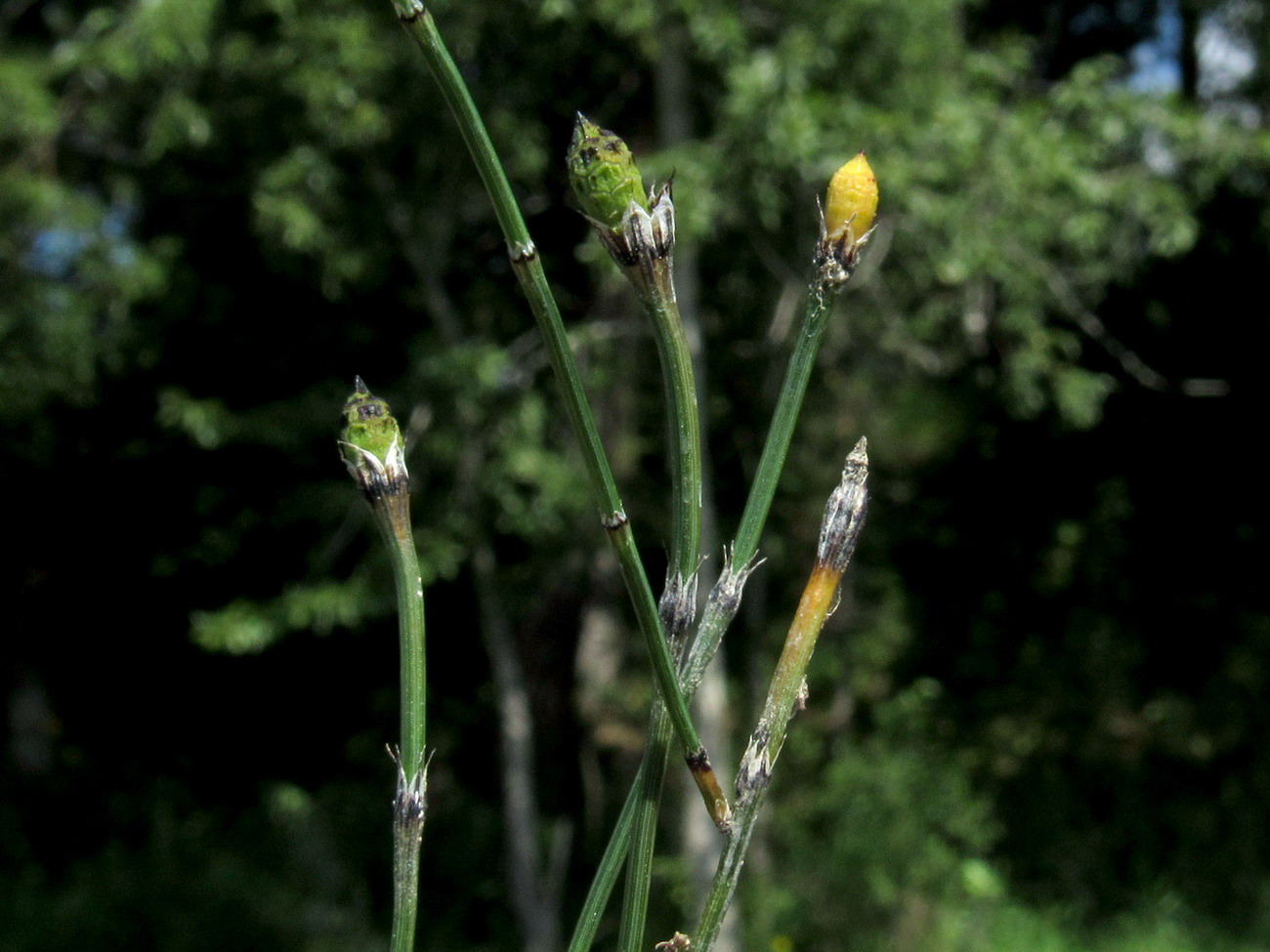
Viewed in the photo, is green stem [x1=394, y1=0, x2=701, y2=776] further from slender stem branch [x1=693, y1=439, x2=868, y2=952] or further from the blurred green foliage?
the blurred green foliage

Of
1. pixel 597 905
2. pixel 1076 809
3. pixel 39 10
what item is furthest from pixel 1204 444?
pixel 597 905

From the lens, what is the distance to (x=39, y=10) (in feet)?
26.9

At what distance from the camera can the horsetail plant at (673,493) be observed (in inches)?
31.7

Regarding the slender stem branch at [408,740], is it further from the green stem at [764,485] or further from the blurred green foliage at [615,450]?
the blurred green foliage at [615,450]

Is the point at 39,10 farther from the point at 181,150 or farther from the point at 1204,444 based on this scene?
the point at 1204,444

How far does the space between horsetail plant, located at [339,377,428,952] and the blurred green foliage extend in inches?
166

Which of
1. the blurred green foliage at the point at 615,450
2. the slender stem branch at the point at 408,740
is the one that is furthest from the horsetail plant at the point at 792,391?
the blurred green foliage at the point at 615,450

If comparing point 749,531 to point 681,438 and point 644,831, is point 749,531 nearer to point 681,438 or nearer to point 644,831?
point 681,438

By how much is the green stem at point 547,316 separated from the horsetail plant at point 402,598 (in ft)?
0.37

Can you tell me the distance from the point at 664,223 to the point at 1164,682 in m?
7.61

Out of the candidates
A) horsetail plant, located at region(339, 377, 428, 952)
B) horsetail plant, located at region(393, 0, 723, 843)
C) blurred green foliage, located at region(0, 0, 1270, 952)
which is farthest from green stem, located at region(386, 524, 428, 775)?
blurred green foliage, located at region(0, 0, 1270, 952)

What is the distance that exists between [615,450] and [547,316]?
546 cm

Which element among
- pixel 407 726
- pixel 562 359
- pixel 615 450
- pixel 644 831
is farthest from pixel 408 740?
pixel 615 450

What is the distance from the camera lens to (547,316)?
31.5 inches
